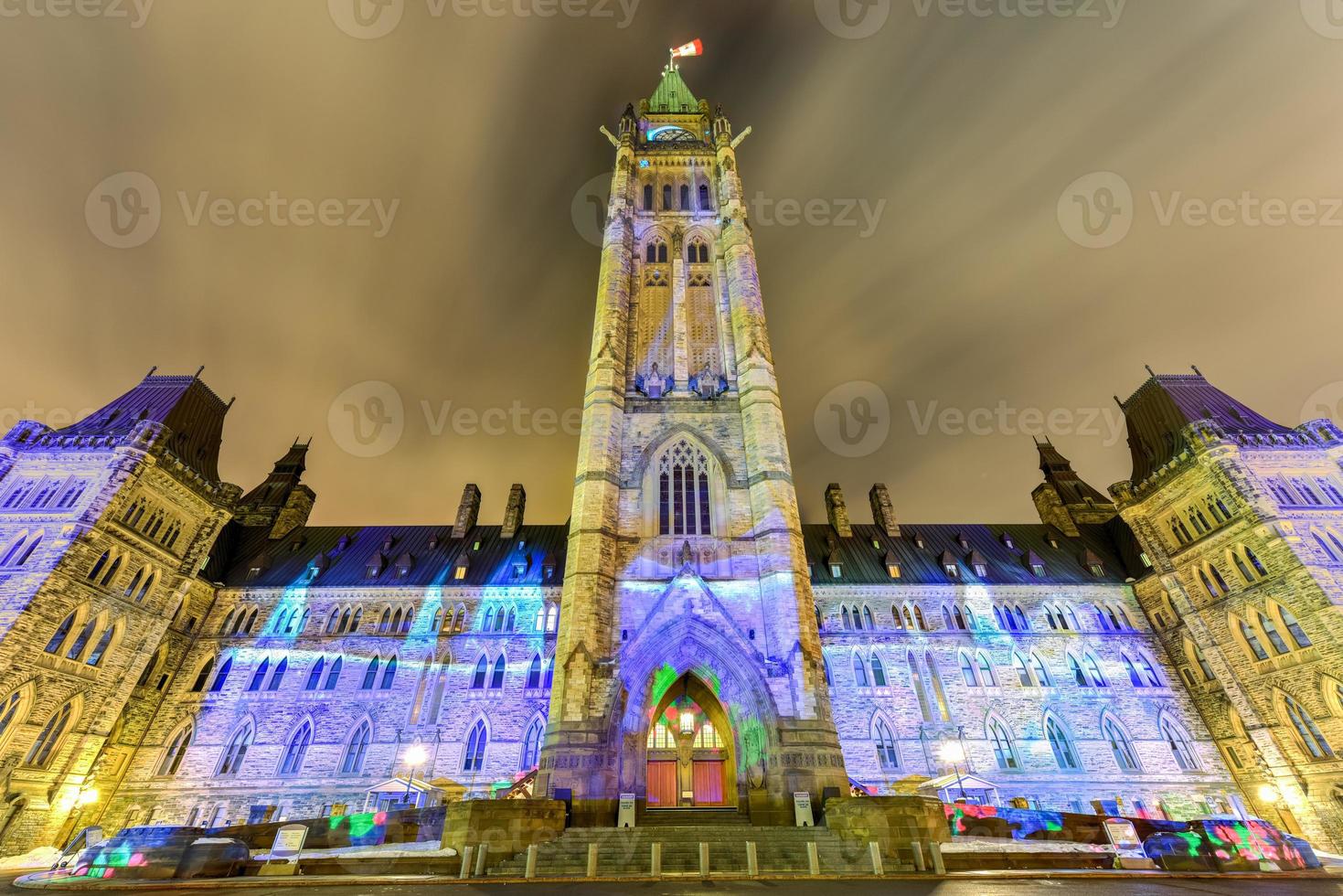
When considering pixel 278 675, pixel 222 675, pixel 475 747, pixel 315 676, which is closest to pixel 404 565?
pixel 315 676

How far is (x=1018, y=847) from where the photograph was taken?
563 inches

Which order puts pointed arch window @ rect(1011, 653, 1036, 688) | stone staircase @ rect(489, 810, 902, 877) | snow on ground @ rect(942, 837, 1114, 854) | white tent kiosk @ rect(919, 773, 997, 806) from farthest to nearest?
pointed arch window @ rect(1011, 653, 1036, 688), white tent kiosk @ rect(919, 773, 997, 806), snow on ground @ rect(942, 837, 1114, 854), stone staircase @ rect(489, 810, 902, 877)

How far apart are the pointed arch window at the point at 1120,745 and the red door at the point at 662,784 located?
70.8 feet

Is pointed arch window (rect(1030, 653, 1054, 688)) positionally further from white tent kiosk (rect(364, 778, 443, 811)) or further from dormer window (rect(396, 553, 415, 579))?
dormer window (rect(396, 553, 415, 579))

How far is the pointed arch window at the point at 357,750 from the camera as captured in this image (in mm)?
26094

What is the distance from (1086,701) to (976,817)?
16.3 m

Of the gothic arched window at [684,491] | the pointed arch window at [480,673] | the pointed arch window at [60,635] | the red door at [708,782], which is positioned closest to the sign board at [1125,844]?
the red door at [708,782]

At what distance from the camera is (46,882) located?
1158cm

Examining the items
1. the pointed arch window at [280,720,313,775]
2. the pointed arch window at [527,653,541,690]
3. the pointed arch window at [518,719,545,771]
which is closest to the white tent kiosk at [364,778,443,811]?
the pointed arch window at [518,719,545,771]

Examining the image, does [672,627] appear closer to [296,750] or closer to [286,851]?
[286,851]

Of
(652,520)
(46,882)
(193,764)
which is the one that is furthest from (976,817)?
(193,764)

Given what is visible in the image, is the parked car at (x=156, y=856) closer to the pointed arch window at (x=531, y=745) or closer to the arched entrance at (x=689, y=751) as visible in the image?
the arched entrance at (x=689, y=751)

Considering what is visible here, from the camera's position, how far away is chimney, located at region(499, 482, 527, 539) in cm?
3697

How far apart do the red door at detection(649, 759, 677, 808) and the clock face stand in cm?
3486
